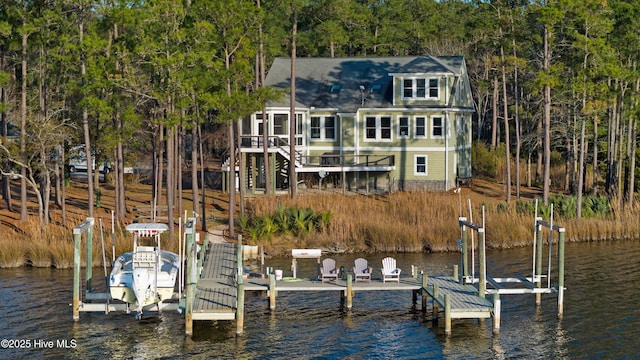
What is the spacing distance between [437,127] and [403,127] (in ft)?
7.15

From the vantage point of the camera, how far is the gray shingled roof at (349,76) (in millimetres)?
62812

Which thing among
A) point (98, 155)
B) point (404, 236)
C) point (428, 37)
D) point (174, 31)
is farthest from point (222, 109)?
point (428, 37)

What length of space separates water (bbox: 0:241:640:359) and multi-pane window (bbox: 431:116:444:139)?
87.4 feet

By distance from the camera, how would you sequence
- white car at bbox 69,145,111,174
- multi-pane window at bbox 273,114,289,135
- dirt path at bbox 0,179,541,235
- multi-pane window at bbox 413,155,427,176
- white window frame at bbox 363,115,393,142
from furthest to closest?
1. white window frame at bbox 363,115,393,142
2. multi-pane window at bbox 413,155,427,176
3. multi-pane window at bbox 273,114,289,135
4. white car at bbox 69,145,111,174
5. dirt path at bbox 0,179,541,235

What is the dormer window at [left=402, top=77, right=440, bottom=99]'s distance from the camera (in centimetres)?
6212

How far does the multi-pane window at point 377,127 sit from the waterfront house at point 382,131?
0.21 ft

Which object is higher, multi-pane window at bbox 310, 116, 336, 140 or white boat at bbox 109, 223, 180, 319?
multi-pane window at bbox 310, 116, 336, 140

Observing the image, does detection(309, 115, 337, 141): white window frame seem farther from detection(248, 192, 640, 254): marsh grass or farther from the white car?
detection(248, 192, 640, 254): marsh grass

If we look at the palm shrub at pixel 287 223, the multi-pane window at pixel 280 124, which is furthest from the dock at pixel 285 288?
the multi-pane window at pixel 280 124

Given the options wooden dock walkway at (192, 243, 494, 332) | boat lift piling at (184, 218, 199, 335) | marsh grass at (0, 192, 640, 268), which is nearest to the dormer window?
marsh grass at (0, 192, 640, 268)

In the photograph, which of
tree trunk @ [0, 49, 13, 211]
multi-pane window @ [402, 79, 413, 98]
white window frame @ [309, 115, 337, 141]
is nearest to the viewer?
tree trunk @ [0, 49, 13, 211]

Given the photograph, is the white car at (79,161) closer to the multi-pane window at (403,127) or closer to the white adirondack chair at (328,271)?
the multi-pane window at (403,127)

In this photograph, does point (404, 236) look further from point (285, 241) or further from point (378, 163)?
point (378, 163)

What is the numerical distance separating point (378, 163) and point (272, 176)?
739 centimetres
